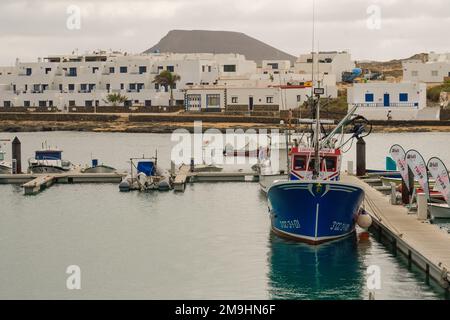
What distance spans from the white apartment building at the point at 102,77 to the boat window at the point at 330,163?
259 ft

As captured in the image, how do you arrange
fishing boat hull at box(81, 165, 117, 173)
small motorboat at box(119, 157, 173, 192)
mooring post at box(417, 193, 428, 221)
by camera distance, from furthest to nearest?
fishing boat hull at box(81, 165, 117, 173)
small motorboat at box(119, 157, 173, 192)
mooring post at box(417, 193, 428, 221)

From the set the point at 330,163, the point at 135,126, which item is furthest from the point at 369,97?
the point at 330,163

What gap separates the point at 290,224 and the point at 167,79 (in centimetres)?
7972

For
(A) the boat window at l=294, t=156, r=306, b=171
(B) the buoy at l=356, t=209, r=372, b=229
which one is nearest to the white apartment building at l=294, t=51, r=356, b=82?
(A) the boat window at l=294, t=156, r=306, b=171

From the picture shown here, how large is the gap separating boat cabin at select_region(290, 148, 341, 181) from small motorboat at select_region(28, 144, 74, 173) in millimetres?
22262

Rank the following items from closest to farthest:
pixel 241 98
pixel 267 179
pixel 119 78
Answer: pixel 267 179
pixel 241 98
pixel 119 78

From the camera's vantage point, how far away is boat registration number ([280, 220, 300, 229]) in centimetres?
3353

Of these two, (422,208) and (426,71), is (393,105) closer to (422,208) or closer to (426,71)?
(426,71)

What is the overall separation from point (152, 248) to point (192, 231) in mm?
3877

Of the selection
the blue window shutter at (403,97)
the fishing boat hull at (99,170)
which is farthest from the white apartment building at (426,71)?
the fishing boat hull at (99,170)

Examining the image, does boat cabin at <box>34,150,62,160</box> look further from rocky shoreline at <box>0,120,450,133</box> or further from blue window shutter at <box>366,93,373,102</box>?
blue window shutter at <box>366,93,373,102</box>

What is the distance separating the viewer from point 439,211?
36.0 m

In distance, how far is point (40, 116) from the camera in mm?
115625
